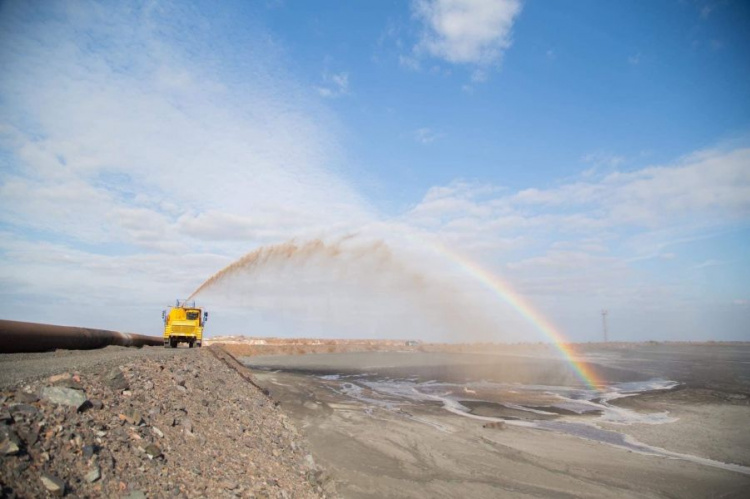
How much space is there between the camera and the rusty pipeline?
1736cm

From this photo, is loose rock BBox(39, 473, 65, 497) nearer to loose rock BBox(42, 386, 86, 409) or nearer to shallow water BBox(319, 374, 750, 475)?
loose rock BBox(42, 386, 86, 409)

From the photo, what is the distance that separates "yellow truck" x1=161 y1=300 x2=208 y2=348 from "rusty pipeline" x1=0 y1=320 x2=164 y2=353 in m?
3.84

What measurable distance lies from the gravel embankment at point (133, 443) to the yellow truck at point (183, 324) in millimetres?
21145

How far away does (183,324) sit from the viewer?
106 feet

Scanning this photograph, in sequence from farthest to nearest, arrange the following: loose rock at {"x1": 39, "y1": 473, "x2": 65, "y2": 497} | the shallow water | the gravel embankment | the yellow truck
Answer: the yellow truck → the shallow water → the gravel embankment → loose rock at {"x1": 39, "y1": 473, "x2": 65, "y2": 497}

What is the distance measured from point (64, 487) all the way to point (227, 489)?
9.73ft

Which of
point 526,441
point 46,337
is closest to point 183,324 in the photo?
point 46,337

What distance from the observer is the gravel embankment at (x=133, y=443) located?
19.1 ft

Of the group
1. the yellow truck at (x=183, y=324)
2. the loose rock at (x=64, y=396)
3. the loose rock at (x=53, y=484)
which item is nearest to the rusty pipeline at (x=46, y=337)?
the yellow truck at (x=183, y=324)

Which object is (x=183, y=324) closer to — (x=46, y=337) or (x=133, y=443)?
(x=46, y=337)

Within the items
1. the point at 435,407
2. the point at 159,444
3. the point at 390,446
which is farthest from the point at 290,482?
the point at 435,407

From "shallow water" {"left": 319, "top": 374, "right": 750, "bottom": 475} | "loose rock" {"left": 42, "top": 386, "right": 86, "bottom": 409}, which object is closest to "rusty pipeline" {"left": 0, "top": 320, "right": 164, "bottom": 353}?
"loose rock" {"left": 42, "top": 386, "right": 86, "bottom": 409}

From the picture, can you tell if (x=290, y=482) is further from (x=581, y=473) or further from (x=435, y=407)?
(x=435, y=407)

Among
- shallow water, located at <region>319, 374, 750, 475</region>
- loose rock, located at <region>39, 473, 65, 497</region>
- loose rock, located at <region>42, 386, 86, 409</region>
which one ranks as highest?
loose rock, located at <region>42, 386, 86, 409</region>
